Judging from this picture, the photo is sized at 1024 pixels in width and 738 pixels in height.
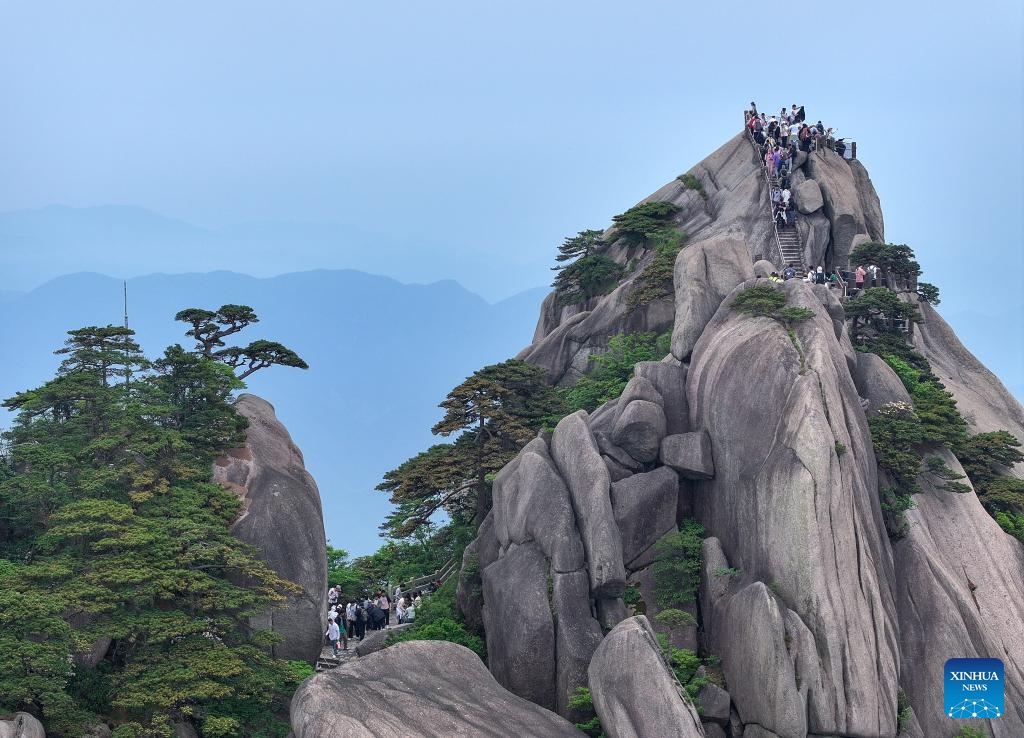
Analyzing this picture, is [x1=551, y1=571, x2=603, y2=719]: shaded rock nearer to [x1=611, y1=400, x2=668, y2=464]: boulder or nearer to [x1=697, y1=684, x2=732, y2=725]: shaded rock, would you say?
[x1=697, y1=684, x2=732, y2=725]: shaded rock

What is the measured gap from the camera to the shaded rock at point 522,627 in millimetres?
31734

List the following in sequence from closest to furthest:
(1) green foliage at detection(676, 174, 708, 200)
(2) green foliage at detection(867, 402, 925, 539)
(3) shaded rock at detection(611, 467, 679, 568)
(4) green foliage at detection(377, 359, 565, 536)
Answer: (3) shaded rock at detection(611, 467, 679, 568)
(2) green foliage at detection(867, 402, 925, 539)
(4) green foliage at detection(377, 359, 565, 536)
(1) green foliage at detection(676, 174, 708, 200)

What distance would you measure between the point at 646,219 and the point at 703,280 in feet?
48.5

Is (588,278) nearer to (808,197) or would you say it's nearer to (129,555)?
(808,197)

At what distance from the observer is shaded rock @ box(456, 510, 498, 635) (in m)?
35.3

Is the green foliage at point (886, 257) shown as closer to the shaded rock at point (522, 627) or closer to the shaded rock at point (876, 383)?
the shaded rock at point (876, 383)

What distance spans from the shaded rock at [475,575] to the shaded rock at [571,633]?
3.29 m

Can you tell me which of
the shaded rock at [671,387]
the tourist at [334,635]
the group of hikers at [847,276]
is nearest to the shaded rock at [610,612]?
the shaded rock at [671,387]

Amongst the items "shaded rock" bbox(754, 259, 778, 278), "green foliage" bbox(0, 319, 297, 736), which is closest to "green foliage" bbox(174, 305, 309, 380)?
"green foliage" bbox(0, 319, 297, 736)

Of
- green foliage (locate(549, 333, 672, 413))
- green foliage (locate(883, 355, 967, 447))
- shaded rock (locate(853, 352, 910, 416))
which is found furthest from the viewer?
green foliage (locate(549, 333, 672, 413))

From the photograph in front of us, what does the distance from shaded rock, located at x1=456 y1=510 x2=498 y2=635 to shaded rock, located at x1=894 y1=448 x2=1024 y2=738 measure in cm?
1071

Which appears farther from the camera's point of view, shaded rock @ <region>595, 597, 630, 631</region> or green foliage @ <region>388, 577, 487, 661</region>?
green foliage @ <region>388, 577, 487, 661</region>

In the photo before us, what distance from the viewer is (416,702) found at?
2672cm

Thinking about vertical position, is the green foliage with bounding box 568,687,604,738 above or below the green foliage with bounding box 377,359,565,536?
below
